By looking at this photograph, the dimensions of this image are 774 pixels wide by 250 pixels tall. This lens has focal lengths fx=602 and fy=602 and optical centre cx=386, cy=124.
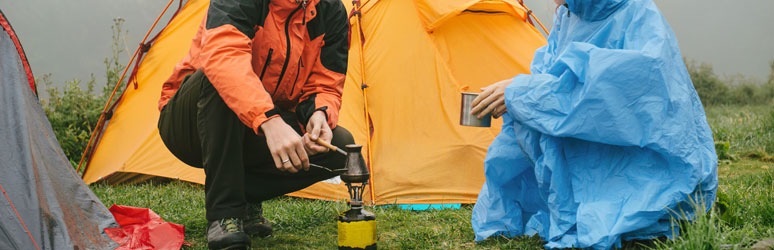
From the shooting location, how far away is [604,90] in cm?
181

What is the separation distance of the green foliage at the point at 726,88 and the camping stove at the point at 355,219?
37.9ft

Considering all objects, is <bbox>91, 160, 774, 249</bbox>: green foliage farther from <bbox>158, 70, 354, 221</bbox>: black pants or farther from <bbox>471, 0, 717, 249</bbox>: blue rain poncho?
<bbox>158, 70, 354, 221</bbox>: black pants

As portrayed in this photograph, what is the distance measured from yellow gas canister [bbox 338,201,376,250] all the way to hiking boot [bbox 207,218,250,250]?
1.13 feet

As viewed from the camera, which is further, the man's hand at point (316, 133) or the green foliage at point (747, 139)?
the green foliage at point (747, 139)

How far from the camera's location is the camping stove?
6.10ft

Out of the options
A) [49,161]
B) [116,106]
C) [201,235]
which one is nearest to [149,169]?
[116,106]

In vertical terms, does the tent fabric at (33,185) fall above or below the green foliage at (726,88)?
above

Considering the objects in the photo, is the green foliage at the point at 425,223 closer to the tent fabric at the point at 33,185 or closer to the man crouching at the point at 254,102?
the man crouching at the point at 254,102

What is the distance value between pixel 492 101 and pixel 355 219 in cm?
60

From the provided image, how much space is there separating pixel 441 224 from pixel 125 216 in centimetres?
131

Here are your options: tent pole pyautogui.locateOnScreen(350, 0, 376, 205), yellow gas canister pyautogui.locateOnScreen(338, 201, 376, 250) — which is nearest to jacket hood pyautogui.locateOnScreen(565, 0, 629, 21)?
yellow gas canister pyautogui.locateOnScreen(338, 201, 376, 250)

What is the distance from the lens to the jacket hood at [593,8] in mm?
1984

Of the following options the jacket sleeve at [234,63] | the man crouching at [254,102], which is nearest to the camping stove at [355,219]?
the man crouching at [254,102]

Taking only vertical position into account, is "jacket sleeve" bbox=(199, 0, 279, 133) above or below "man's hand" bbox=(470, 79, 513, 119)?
above
